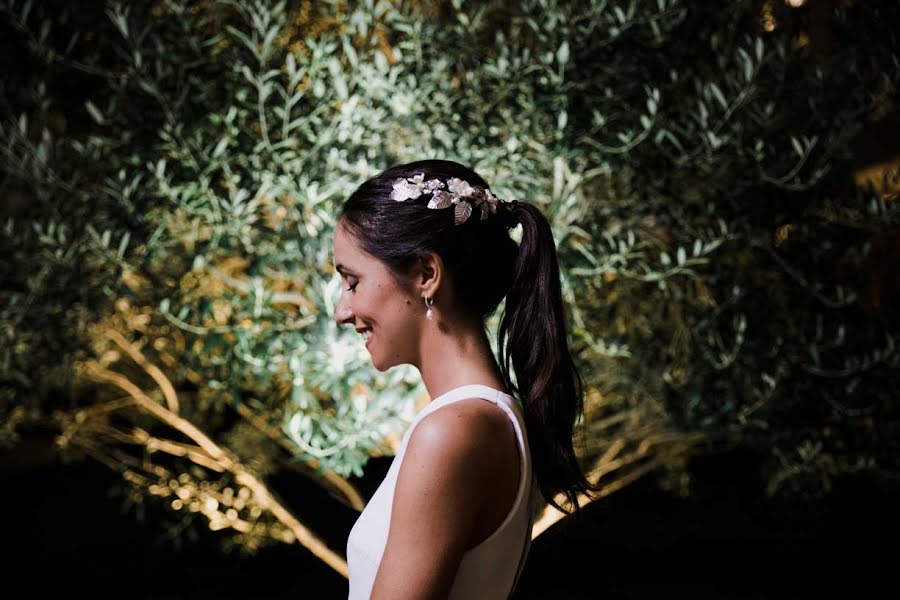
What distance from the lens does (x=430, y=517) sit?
1.00m

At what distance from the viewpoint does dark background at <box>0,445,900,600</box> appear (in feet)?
15.1

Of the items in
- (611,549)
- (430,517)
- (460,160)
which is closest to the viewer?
(430,517)

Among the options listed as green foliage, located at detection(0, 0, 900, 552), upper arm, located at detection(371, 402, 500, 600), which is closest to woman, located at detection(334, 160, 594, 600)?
upper arm, located at detection(371, 402, 500, 600)

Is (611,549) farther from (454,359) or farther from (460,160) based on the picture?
(454,359)

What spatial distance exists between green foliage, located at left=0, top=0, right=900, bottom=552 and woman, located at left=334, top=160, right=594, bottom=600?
1.28 m

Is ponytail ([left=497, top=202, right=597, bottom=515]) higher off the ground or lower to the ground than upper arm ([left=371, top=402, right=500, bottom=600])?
higher

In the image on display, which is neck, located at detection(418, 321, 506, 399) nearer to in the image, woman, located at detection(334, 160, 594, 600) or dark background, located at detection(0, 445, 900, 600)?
woman, located at detection(334, 160, 594, 600)

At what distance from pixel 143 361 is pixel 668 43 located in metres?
2.25

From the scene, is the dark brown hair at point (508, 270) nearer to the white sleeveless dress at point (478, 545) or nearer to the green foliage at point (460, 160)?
the white sleeveless dress at point (478, 545)

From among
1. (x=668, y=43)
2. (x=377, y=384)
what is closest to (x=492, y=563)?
(x=377, y=384)

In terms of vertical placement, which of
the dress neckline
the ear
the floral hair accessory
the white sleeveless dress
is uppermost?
the floral hair accessory

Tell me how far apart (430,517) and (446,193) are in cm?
46

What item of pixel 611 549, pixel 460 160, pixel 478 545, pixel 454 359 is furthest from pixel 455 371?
pixel 611 549

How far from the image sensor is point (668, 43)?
2.79m
